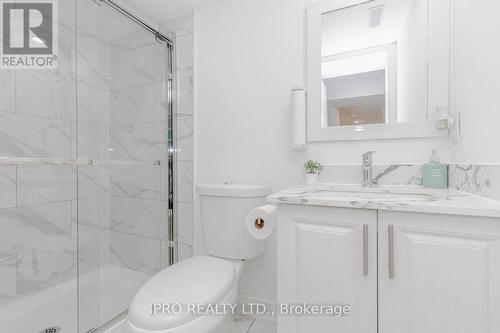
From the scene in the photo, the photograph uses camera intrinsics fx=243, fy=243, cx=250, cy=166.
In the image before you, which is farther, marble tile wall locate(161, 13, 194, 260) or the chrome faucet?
marble tile wall locate(161, 13, 194, 260)

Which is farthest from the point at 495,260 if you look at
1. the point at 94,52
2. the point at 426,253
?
the point at 94,52

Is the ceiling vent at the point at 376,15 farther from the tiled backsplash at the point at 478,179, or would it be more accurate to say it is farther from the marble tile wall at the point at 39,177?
the marble tile wall at the point at 39,177

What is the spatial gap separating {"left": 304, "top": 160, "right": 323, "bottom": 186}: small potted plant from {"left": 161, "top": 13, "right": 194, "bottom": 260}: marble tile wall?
2.72ft

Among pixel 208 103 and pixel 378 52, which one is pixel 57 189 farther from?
pixel 378 52

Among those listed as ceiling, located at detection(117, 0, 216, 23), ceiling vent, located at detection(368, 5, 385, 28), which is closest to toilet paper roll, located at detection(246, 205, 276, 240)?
ceiling vent, located at detection(368, 5, 385, 28)

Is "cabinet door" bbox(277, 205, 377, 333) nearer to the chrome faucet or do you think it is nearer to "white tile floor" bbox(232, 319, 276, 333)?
the chrome faucet

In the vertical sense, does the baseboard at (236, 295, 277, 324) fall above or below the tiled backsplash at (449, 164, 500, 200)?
below

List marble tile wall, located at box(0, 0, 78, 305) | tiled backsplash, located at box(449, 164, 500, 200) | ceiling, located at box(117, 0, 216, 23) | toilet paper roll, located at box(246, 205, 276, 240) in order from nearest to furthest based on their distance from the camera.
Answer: tiled backsplash, located at box(449, 164, 500, 200) < toilet paper roll, located at box(246, 205, 276, 240) < marble tile wall, located at box(0, 0, 78, 305) < ceiling, located at box(117, 0, 216, 23)

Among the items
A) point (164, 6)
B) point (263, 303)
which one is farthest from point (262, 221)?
point (164, 6)

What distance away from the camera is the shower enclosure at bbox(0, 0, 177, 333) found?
1302 millimetres

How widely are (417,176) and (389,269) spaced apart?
0.62m

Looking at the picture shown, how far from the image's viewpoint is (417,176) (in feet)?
3.82

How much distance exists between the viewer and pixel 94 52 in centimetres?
156

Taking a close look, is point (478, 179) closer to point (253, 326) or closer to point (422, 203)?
point (422, 203)
